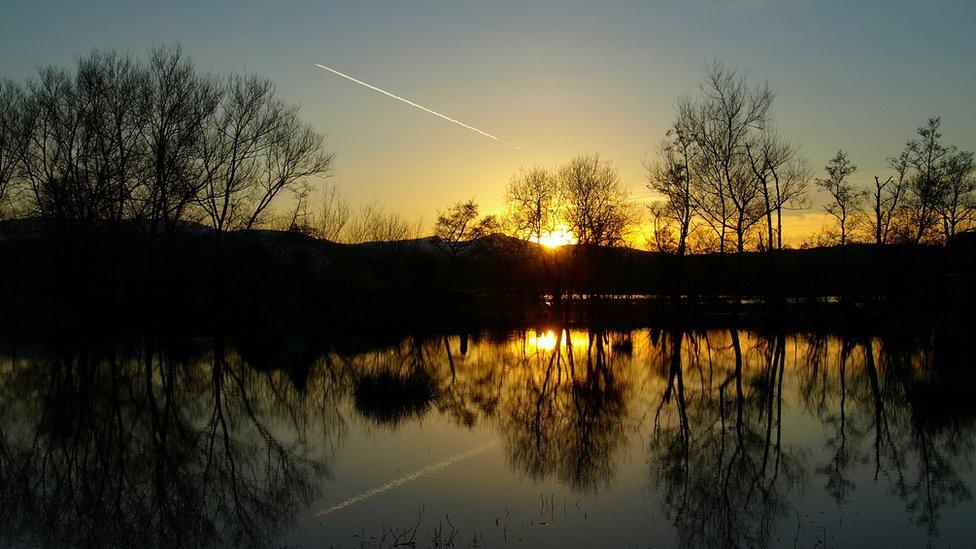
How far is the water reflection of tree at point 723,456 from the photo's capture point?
7688 mm

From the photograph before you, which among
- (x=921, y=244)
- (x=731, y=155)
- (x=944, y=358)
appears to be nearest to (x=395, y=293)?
(x=731, y=155)

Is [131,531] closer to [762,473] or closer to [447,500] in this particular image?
[447,500]

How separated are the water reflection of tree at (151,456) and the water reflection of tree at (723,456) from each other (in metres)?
4.49

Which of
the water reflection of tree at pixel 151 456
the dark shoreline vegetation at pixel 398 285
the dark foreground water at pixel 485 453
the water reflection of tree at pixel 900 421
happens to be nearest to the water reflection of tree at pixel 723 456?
the dark foreground water at pixel 485 453

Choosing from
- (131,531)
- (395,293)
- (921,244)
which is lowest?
(131,531)

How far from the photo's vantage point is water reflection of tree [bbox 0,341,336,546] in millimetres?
7625

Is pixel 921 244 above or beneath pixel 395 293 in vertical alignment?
above

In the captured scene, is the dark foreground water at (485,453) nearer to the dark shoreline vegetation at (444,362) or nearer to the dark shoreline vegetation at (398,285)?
the dark shoreline vegetation at (444,362)

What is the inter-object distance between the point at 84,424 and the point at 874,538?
12.1 meters

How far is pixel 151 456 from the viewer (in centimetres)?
1053

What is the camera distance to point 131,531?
7.39 m

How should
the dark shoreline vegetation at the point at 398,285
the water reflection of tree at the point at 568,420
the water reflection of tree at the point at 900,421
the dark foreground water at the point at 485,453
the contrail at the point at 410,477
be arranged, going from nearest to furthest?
the dark foreground water at the point at 485,453 < the contrail at the point at 410,477 < the water reflection of tree at the point at 900,421 < the water reflection of tree at the point at 568,420 < the dark shoreline vegetation at the point at 398,285

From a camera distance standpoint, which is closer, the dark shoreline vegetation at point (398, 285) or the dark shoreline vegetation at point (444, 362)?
the dark shoreline vegetation at point (444, 362)

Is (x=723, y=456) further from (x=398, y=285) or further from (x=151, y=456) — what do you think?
(x=398, y=285)
